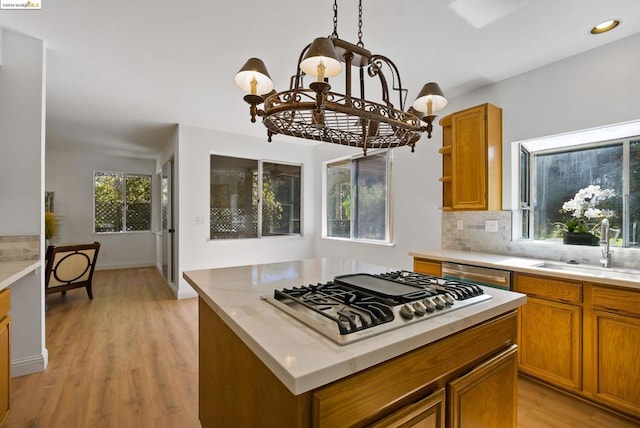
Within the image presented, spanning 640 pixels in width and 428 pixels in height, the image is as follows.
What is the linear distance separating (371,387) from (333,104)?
947 mm

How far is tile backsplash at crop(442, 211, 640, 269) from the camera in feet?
7.50

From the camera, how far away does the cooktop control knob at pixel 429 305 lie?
1.07 meters

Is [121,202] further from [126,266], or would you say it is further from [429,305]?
[429,305]

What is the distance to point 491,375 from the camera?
4.09 ft

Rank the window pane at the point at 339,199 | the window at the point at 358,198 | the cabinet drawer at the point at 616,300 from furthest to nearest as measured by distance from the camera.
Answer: the window pane at the point at 339,199 → the window at the point at 358,198 → the cabinet drawer at the point at 616,300

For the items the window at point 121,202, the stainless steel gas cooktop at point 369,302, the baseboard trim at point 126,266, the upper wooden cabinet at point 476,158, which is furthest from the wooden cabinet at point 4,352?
the window at point 121,202

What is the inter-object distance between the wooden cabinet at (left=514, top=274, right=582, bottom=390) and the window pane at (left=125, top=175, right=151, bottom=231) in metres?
7.41

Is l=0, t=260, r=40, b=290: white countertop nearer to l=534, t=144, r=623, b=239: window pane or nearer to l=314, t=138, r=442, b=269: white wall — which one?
l=314, t=138, r=442, b=269: white wall

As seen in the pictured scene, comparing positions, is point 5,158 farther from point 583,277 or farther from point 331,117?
point 583,277

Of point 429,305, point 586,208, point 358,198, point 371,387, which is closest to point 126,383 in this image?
point 371,387

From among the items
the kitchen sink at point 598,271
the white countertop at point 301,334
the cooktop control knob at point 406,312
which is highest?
the cooktop control knob at point 406,312

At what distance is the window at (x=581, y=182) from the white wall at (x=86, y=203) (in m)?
7.12

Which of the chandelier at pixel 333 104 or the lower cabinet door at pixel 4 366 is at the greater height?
the chandelier at pixel 333 104

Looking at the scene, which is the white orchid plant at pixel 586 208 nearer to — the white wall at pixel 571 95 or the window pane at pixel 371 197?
the white wall at pixel 571 95
